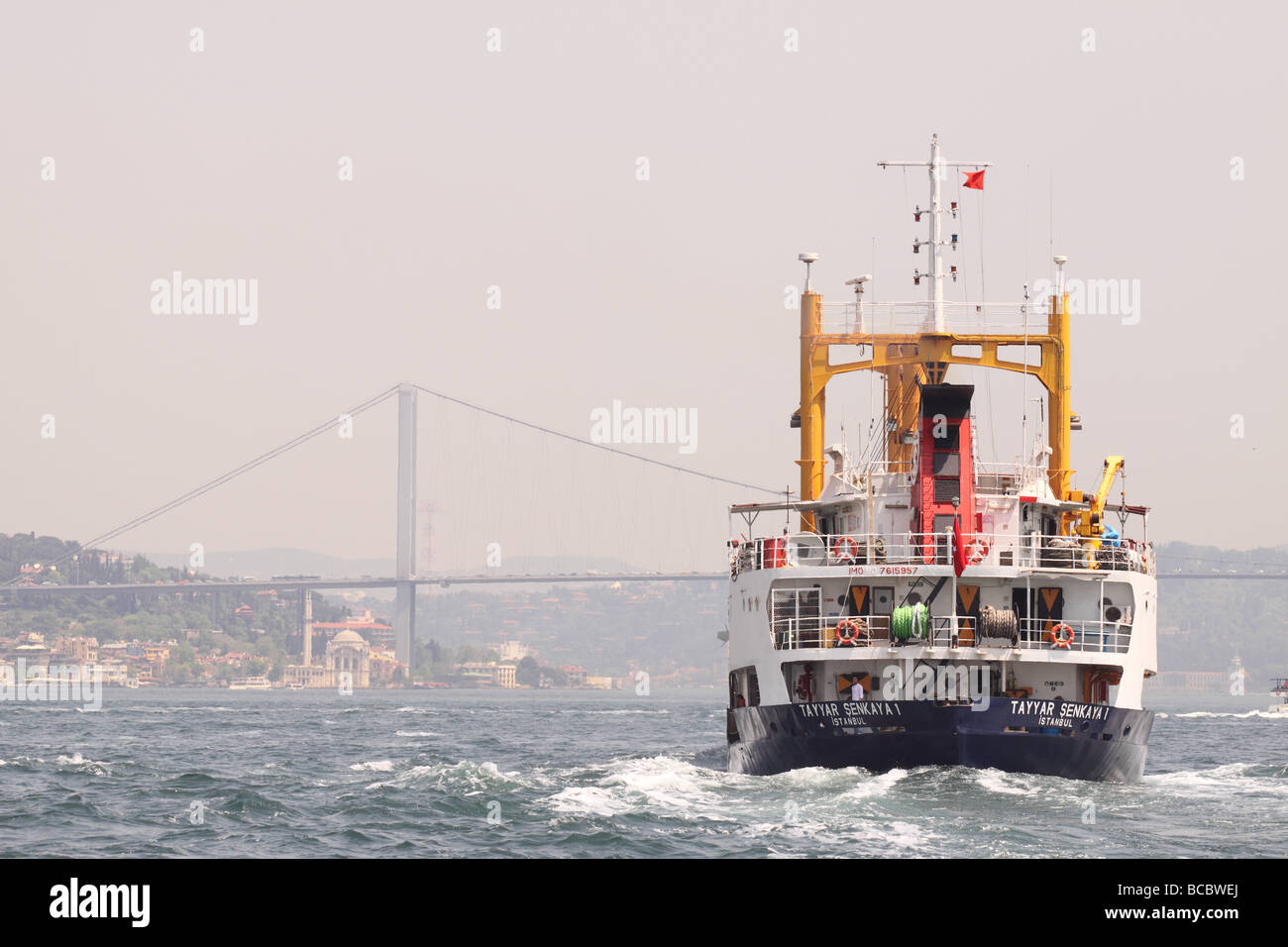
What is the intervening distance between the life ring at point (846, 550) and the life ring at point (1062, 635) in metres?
4.42

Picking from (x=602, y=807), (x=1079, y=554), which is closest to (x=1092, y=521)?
(x=1079, y=554)

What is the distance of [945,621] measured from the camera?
1471 inches

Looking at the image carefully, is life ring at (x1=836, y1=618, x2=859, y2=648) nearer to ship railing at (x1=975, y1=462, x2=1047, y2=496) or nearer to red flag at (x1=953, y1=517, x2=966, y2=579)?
red flag at (x1=953, y1=517, x2=966, y2=579)

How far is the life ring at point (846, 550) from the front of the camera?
3855 cm

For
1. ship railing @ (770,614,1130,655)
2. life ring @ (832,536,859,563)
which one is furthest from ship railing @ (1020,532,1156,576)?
life ring @ (832,536,859,563)

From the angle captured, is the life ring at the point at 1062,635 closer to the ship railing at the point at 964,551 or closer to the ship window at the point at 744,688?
the ship railing at the point at 964,551

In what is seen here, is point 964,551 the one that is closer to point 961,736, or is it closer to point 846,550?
point 846,550

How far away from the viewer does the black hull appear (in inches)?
1363

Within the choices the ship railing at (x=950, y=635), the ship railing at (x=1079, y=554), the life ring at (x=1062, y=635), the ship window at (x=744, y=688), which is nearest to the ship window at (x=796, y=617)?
the ship railing at (x=950, y=635)

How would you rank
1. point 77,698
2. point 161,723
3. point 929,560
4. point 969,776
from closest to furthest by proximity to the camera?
point 969,776
point 929,560
point 161,723
point 77,698
